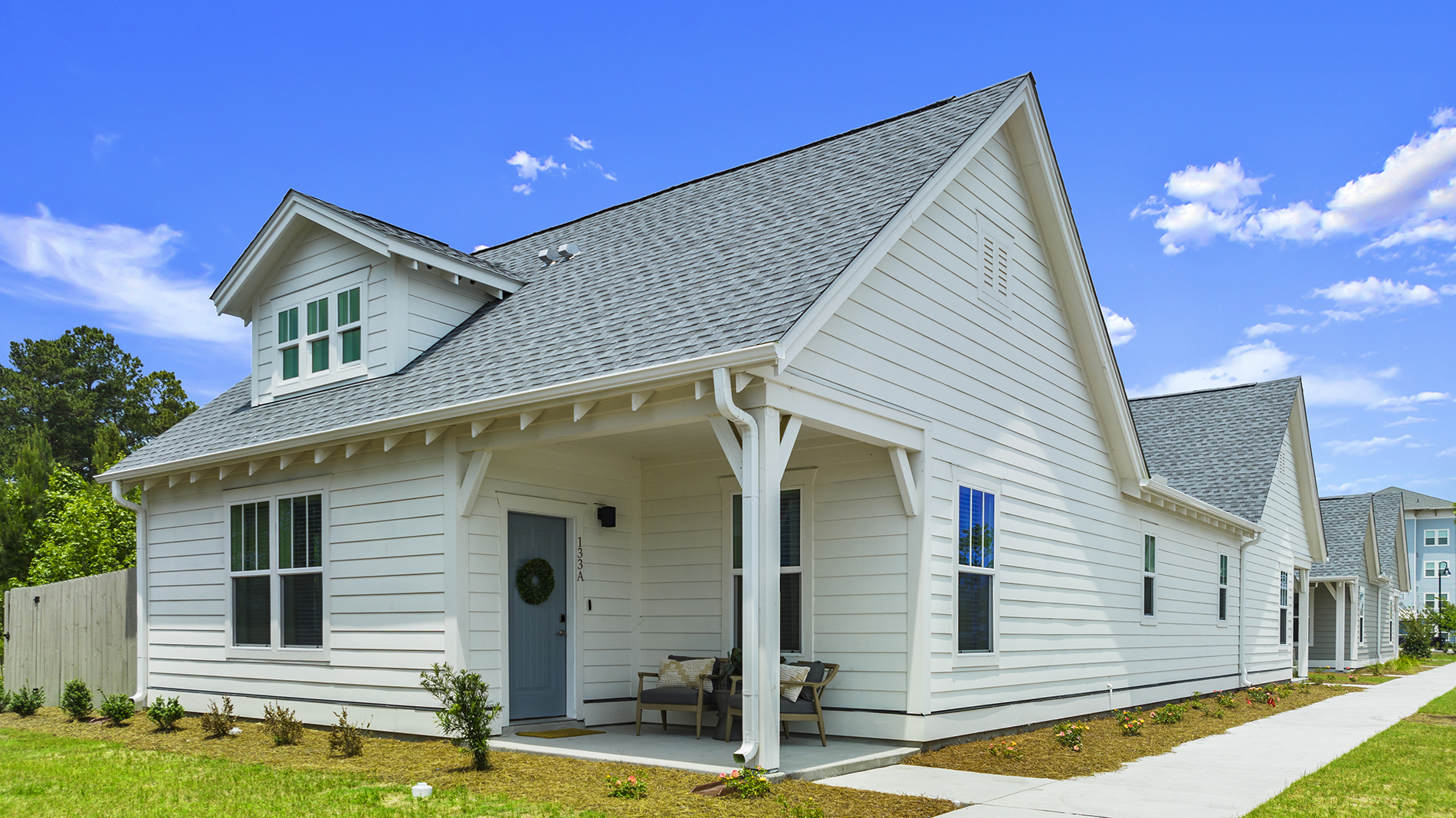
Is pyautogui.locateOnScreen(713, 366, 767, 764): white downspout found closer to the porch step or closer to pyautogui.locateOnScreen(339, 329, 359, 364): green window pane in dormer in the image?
the porch step

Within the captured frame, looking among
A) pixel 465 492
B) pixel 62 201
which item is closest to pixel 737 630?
pixel 465 492

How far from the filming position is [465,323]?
12.1 metres

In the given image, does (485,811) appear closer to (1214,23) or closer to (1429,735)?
(1429,735)

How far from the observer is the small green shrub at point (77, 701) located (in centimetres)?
1204

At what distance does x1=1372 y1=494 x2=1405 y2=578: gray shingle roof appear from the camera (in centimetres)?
3553

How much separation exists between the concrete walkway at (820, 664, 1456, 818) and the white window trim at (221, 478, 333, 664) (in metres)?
5.86

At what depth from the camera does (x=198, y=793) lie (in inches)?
288

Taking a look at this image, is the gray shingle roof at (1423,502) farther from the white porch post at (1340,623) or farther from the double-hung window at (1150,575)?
the double-hung window at (1150,575)

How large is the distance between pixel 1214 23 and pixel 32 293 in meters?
46.4

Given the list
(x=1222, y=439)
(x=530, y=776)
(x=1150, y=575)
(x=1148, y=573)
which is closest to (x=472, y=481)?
(x=530, y=776)

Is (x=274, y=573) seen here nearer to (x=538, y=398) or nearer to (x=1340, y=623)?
(x=538, y=398)

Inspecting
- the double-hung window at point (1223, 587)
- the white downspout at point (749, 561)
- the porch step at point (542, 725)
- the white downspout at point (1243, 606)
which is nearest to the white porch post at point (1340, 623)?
the white downspout at point (1243, 606)

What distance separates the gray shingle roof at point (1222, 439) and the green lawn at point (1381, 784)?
8.63 meters

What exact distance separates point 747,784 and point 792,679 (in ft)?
7.73
